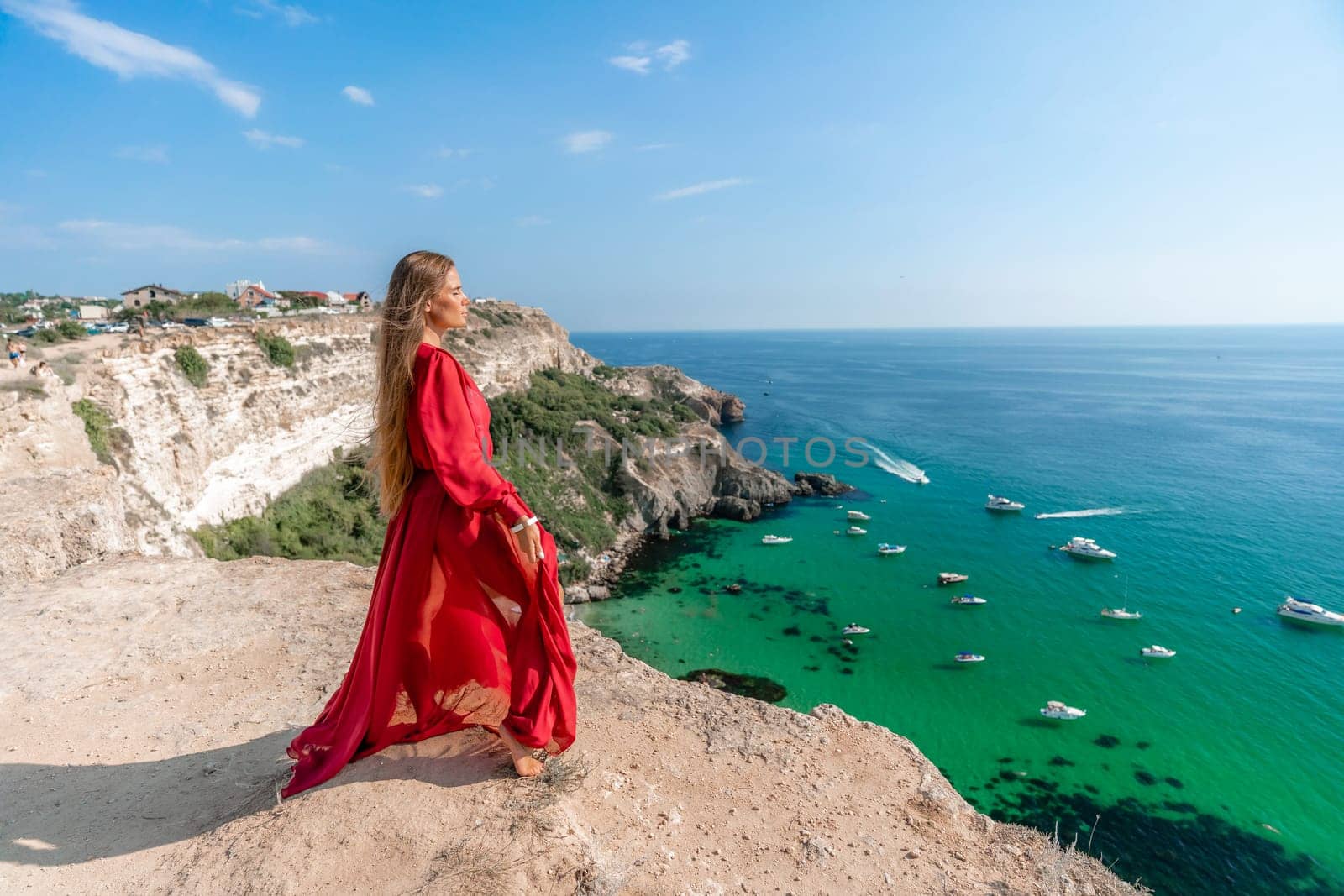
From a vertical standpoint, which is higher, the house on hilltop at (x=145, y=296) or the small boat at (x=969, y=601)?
the house on hilltop at (x=145, y=296)

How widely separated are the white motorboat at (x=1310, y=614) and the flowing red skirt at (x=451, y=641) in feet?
101

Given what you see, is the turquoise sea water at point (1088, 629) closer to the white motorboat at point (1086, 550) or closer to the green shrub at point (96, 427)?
the white motorboat at point (1086, 550)

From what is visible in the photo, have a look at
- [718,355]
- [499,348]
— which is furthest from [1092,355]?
[499,348]

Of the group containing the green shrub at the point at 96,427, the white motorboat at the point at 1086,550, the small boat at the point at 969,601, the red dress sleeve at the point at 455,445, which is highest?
the red dress sleeve at the point at 455,445

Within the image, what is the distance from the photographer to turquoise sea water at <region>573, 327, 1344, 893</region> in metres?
14.4

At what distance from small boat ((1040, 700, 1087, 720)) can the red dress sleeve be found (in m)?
19.8

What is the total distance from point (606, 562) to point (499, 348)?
700 inches

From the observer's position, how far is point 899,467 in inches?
1682

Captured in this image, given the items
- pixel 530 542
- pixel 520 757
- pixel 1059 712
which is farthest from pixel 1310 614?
pixel 530 542

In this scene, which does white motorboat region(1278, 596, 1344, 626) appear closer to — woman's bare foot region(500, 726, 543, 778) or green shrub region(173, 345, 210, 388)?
woman's bare foot region(500, 726, 543, 778)

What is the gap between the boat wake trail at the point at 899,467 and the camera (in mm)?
40344

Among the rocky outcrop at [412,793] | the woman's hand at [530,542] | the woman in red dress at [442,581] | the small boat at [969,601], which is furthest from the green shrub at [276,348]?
the small boat at [969,601]

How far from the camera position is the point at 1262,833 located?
1355cm

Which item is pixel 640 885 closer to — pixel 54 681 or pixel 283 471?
pixel 54 681
